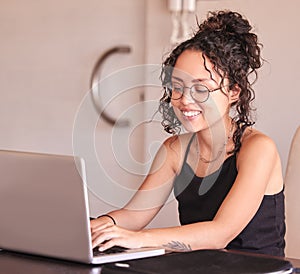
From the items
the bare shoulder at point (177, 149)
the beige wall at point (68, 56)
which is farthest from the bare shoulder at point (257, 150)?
the beige wall at point (68, 56)

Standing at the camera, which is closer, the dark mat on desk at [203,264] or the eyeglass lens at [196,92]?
the dark mat on desk at [203,264]

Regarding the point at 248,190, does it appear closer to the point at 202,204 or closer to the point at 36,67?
the point at 202,204

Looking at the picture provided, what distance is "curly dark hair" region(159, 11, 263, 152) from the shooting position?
2271mm

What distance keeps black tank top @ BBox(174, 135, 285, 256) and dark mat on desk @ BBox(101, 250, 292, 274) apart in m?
0.42

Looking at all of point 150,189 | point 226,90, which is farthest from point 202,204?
point 226,90

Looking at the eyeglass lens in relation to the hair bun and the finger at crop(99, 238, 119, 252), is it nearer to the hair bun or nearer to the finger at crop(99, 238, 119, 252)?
the hair bun

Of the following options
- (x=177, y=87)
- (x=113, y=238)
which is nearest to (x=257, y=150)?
(x=177, y=87)

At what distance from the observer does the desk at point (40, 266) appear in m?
1.78

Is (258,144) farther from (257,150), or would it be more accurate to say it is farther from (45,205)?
(45,205)

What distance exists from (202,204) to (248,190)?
0.76 ft

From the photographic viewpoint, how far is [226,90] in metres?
2.29

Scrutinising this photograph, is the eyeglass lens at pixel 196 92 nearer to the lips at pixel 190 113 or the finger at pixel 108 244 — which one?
the lips at pixel 190 113

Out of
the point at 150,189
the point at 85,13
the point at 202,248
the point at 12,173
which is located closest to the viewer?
the point at 12,173

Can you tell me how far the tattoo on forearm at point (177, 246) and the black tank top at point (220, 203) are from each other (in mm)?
233
